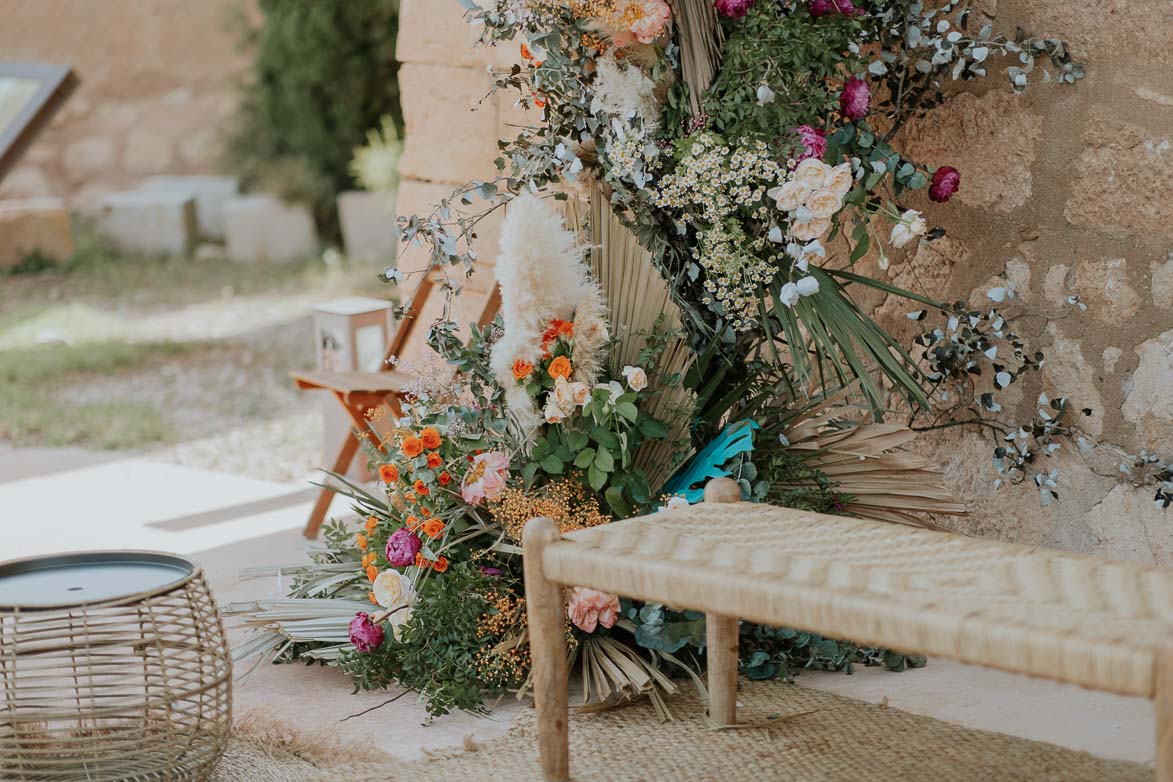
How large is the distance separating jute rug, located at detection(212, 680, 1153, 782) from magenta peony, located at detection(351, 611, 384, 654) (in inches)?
9.1

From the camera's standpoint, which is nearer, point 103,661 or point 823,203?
point 103,661

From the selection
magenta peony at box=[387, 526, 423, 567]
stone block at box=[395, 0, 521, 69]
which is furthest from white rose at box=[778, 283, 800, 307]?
stone block at box=[395, 0, 521, 69]

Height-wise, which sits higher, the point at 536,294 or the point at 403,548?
the point at 536,294

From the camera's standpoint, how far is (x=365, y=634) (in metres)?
2.53

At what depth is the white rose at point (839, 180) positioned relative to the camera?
247cm

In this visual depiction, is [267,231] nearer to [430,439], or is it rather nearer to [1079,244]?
[430,439]

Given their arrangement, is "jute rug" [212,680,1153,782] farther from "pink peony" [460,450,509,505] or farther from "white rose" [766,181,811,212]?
"white rose" [766,181,811,212]

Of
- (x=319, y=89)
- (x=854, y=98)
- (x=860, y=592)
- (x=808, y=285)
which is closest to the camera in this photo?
(x=860, y=592)

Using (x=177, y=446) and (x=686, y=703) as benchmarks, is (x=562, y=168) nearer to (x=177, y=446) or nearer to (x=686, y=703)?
(x=686, y=703)

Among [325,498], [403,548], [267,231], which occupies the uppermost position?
[267,231]

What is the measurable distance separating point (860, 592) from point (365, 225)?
279 inches

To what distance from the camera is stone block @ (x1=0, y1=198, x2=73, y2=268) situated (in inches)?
327

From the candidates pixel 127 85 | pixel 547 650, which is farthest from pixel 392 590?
pixel 127 85

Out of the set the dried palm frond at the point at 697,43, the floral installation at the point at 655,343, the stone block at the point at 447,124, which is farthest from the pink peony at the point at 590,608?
the stone block at the point at 447,124
